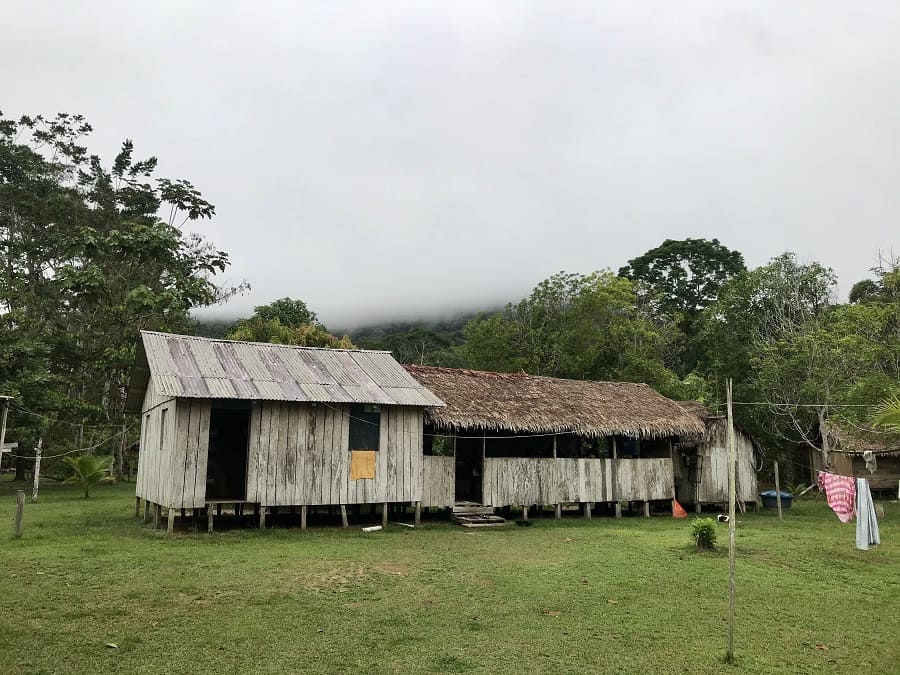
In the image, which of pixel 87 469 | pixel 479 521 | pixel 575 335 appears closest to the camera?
pixel 479 521

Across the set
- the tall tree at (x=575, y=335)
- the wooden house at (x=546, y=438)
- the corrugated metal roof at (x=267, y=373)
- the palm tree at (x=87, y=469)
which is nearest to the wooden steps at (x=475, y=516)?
the wooden house at (x=546, y=438)

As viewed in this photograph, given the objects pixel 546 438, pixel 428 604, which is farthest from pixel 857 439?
pixel 428 604

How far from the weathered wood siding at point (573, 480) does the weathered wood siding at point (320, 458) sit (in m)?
2.62

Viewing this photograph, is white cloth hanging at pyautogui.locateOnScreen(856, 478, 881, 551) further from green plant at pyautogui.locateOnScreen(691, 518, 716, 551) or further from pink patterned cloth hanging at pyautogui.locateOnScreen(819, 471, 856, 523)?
green plant at pyautogui.locateOnScreen(691, 518, 716, 551)

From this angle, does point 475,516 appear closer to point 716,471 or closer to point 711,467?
point 711,467

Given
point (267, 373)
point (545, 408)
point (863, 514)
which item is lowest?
point (863, 514)

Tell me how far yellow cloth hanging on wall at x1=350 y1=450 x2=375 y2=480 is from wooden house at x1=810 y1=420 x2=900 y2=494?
13454mm

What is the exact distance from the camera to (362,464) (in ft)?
49.3

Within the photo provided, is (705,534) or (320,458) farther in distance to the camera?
(320,458)

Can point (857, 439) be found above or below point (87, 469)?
above

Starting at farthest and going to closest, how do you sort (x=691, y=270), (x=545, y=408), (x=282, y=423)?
(x=691, y=270), (x=545, y=408), (x=282, y=423)

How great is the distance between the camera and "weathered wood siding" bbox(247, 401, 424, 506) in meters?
14.0

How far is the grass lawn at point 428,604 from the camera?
6207 millimetres

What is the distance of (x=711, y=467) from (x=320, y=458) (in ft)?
42.1
